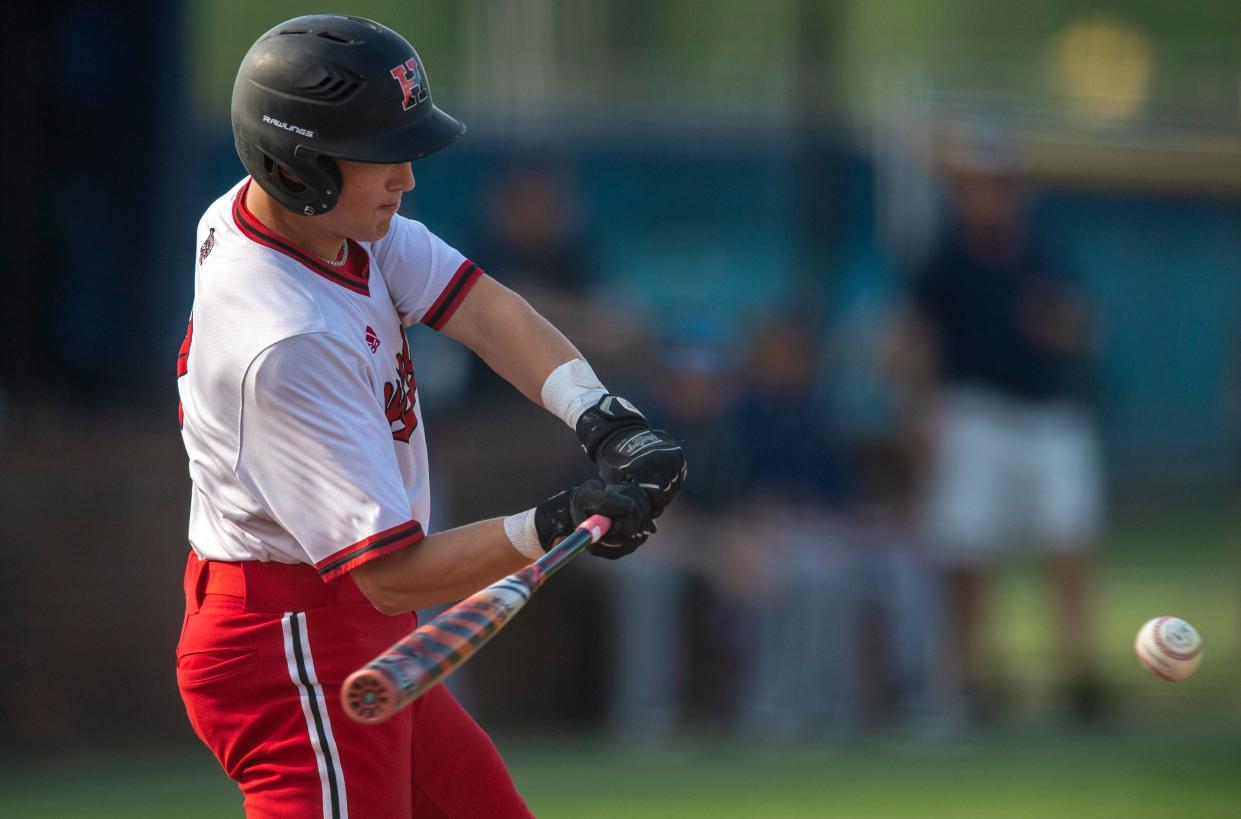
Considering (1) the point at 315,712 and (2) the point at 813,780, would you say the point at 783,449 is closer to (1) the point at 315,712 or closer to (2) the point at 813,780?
(2) the point at 813,780

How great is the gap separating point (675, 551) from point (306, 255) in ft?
16.1

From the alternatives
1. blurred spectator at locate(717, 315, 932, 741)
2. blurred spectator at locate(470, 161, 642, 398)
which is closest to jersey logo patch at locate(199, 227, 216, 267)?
blurred spectator at locate(470, 161, 642, 398)

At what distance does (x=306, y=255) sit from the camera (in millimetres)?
3205

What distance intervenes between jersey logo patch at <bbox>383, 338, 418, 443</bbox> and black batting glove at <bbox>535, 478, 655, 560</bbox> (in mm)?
417

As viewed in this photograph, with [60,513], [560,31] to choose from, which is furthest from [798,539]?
[560,31]

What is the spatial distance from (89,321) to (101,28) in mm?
1409

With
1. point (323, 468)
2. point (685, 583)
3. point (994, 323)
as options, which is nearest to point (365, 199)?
point (323, 468)

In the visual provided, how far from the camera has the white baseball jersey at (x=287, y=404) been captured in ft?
9.91

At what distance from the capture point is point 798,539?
8.14 m

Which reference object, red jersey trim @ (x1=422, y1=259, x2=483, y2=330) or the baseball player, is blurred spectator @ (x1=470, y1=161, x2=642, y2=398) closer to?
red jersey trim @ (x1=422, y1=259, x2=483, y2=330)

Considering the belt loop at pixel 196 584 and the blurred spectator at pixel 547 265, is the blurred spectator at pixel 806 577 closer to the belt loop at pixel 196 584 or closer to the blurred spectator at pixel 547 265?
the blurred spectator at pixel 547 265

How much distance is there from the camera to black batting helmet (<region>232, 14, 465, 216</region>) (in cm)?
312

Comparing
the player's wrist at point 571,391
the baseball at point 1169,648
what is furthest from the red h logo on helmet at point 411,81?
the baseball at point 1169,648

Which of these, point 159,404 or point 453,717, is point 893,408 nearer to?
point 159,404
